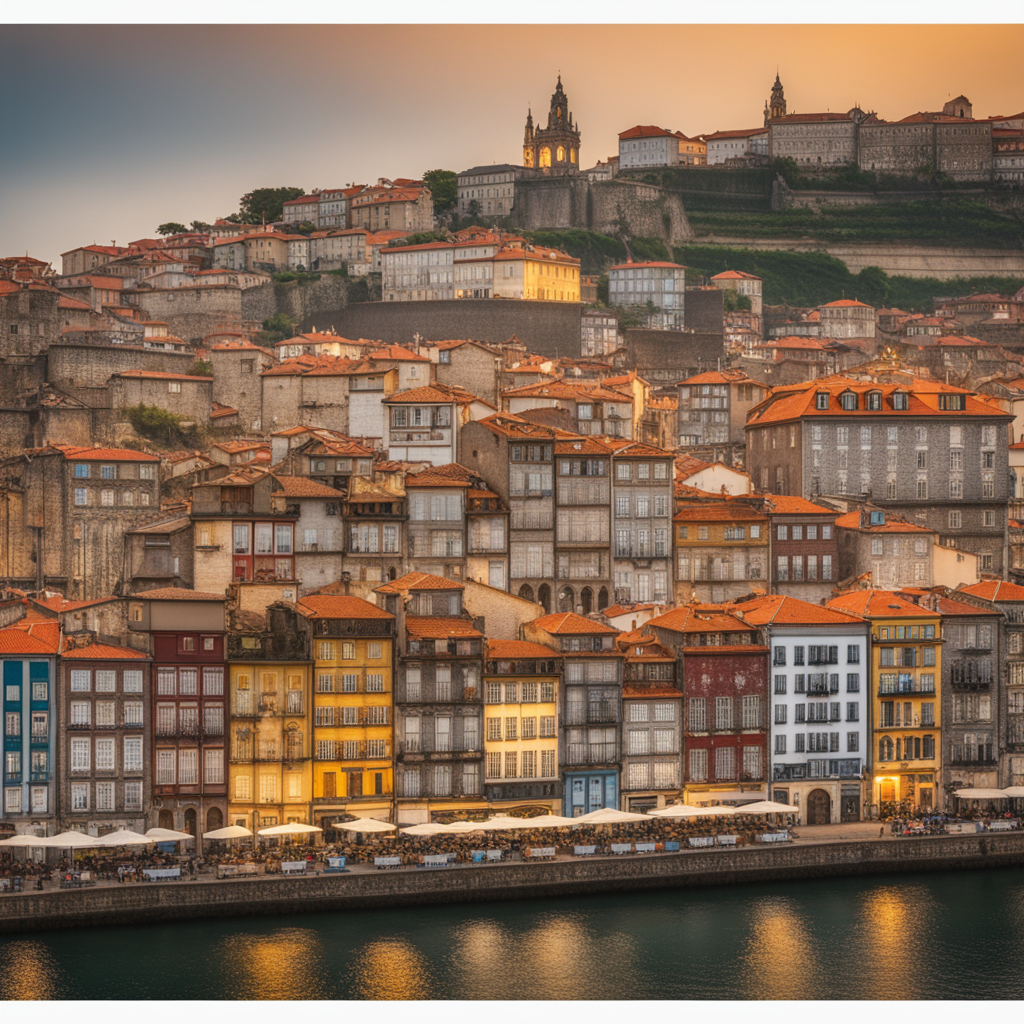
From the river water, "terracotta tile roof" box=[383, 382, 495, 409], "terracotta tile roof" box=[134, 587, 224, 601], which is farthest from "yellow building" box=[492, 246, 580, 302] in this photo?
the river water

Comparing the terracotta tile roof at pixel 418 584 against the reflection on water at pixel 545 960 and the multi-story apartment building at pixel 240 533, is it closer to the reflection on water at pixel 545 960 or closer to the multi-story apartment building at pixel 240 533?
the multi-story apartment building at pixel 240 533

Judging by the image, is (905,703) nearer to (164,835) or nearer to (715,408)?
(164,835)

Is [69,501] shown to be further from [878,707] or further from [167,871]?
[878,707]

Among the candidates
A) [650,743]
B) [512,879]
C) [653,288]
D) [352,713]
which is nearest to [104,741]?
[352,713]

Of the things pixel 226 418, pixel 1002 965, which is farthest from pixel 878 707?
pixel 226 418

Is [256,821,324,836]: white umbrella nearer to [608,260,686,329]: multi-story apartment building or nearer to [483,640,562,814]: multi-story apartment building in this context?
[483,640,562,814]: multi-story apartment building

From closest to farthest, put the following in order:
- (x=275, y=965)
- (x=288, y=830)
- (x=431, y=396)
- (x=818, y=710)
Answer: (x=275, y=965) < (x=288, y=830) < (x=818, y=710) < (x=431, y=396)
